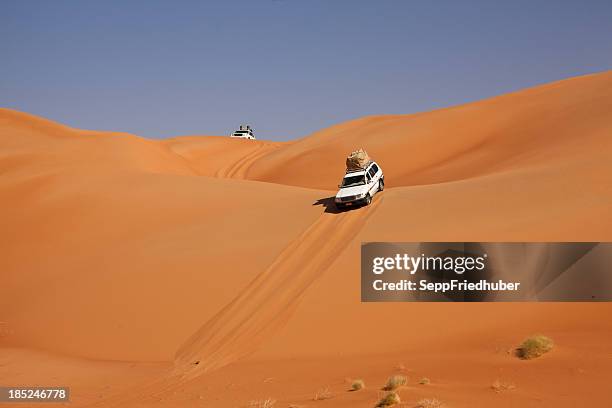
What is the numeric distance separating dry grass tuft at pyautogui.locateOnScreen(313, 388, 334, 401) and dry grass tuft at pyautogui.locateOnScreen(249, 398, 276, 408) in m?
0.71

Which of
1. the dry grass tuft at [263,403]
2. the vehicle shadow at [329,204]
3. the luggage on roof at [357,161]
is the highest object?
the luggage on roof at [357,161]

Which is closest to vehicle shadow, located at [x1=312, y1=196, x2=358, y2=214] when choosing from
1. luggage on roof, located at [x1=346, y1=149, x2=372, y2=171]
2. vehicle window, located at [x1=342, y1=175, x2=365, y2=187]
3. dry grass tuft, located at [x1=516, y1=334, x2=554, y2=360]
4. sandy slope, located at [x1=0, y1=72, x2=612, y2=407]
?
sandy slope, located at [x1=0, y1=72, x2=612, y2=407]

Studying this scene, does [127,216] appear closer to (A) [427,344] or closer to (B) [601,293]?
(A) [427,344]

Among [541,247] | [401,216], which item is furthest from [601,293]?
[401,216]

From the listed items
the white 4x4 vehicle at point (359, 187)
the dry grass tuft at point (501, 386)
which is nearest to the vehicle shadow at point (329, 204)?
the white 4x4 vehicle at point (359, 187)

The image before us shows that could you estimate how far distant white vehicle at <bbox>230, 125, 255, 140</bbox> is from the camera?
260 ft

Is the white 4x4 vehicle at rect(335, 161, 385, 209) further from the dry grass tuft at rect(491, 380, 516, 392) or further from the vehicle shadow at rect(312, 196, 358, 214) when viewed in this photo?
the dry grass tuft at rect(491, 380, 516, 392)

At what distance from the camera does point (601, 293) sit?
11.2 metres

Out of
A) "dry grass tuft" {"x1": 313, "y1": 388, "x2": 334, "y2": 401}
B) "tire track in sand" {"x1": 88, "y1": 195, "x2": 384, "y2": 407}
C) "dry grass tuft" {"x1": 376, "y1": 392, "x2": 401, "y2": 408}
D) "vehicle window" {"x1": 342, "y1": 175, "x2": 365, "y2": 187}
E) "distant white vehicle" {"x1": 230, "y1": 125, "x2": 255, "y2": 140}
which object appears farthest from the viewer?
"distant white vehicle" {"x1": 230, "y1": 125, "x2": 255, "y2": 140}

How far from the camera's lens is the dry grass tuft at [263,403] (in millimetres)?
8023

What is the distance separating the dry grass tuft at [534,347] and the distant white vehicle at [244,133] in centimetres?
7161

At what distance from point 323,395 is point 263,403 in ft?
3.28

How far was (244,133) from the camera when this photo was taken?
79938 millimetres

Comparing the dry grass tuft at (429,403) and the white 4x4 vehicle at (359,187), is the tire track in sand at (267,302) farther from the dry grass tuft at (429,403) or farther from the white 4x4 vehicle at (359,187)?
the dry grass tuft at (429,403)
